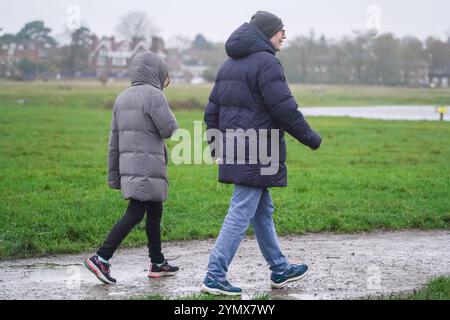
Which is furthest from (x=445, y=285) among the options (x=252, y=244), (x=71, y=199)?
(x=71, y=199)

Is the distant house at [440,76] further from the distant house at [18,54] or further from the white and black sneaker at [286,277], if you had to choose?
the white and black sneaker at [286,277]

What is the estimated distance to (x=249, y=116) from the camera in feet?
20.3

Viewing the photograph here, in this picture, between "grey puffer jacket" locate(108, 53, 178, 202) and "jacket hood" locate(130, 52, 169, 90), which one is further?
"jacket hood" locate(130, 52, 169, 90)

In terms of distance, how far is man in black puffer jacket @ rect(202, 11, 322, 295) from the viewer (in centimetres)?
611

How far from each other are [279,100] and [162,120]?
1.12m

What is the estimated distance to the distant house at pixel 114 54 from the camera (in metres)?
105

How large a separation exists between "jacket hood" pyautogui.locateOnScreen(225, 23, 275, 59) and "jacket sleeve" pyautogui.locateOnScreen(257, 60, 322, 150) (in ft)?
0.61

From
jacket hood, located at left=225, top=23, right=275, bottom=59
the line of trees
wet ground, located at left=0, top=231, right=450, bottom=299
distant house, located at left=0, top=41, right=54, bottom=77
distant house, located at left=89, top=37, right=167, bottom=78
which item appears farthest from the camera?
distant house, located at left=89, top=37, right=167, bottom=78

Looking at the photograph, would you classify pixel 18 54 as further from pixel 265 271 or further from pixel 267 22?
pixel 267 22


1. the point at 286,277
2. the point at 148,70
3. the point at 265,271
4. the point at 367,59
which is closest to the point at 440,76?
the point at 367,59

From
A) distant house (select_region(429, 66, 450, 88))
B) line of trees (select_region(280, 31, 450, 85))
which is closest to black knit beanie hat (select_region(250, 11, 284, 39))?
line of trees (select_region(280, 31, 450, 85))

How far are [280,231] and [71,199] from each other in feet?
10.5

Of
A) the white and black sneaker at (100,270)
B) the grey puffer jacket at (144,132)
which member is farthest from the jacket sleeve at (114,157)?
the white and black sneaker at (100,270)

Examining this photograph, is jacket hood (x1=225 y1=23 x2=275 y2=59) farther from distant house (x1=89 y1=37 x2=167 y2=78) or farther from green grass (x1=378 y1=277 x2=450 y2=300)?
distant house (x1=89 y1=37 x2=167 y2=78)
